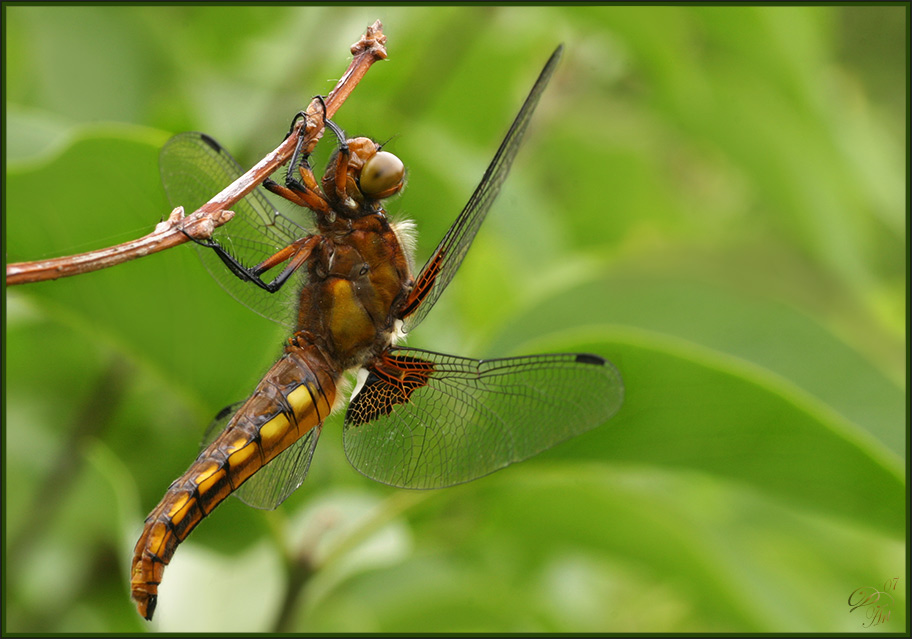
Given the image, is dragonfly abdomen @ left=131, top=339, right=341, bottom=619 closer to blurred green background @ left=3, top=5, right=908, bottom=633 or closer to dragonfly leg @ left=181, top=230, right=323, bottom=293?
dragonfly leg @ left=181, top=230, right=323, bottom=293

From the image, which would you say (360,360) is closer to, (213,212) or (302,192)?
(302,192)

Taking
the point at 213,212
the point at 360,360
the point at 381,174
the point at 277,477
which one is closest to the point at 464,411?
the point at 360,360

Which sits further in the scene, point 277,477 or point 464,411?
point 464,411

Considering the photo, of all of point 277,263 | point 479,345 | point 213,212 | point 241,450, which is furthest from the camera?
point 479,345

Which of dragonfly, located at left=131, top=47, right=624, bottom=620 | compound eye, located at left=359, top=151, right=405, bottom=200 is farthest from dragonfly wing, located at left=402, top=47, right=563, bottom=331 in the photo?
compound eye, located at left=359, top=151, right=405, bottom=200

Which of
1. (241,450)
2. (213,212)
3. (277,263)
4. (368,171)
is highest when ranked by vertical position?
(368,171)

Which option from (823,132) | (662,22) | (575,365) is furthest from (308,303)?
(823,132)

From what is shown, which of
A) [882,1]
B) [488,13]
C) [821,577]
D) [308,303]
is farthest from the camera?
[821,577]

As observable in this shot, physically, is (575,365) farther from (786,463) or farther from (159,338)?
(159,338)

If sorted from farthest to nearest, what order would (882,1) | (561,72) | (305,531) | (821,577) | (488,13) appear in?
(561,72) → (821,577) → (882,1) → (488,13) → (305,531)
